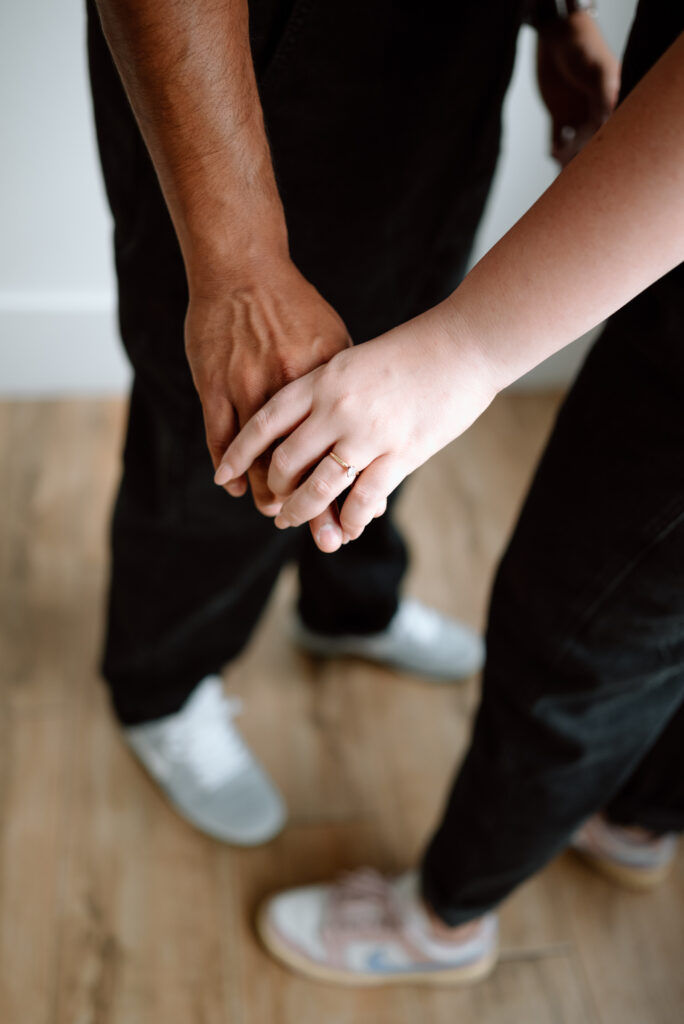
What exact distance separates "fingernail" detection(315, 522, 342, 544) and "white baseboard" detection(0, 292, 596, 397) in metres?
1.05

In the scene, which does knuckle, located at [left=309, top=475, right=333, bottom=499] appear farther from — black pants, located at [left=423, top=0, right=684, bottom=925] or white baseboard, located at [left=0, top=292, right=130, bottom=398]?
white baseboard, located at [left=0, top=292, right=130, bottom=398]

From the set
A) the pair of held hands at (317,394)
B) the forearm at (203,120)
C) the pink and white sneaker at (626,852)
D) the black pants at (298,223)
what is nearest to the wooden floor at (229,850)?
the pink and white sneaker at (626,852)

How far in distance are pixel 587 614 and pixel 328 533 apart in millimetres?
214

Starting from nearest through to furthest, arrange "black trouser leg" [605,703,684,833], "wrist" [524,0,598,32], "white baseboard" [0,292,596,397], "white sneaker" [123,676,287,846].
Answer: "wrist" [524,0,598,32], "black trouser leg" [605,703,684,833], "white sneaker" [123,676,287,846], "white baseboard" [0,292,596,397]

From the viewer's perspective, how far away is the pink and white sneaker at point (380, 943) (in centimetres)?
94

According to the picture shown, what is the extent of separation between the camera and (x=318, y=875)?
105 cm

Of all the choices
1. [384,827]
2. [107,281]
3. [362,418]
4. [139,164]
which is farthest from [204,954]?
[107,281]

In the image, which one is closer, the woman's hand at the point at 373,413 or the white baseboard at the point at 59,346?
the woman's hand at the point at 373,413

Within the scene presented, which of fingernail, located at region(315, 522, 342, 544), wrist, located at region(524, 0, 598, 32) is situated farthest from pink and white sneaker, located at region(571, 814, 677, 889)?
wrist, located at region(524, 0, 598, 32)

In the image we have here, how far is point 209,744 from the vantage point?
3.57 feet

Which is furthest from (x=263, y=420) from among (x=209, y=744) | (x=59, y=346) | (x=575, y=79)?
(x=59, y=346)

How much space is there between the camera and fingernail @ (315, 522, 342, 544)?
0.59m

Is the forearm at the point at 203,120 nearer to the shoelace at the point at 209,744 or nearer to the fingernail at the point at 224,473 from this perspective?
the fingernail at the point at 224,473

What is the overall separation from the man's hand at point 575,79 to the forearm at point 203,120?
14.0 inches
